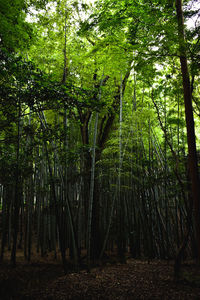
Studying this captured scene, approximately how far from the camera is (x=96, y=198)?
550 cm

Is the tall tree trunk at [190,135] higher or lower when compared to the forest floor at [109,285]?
higher

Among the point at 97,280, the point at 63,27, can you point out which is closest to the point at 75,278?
A: the point at 97,280

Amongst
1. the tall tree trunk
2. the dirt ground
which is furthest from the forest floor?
the tall tree trunk

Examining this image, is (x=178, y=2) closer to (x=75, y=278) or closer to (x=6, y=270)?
(x=75, y=278)

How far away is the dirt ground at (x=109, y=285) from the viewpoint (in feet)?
9.29

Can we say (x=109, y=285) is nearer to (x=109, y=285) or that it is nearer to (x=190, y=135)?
(x=109, y=285)

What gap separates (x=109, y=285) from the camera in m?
3.14

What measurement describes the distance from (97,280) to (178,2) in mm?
4266

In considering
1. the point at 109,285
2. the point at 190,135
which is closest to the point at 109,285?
the point at 109,285

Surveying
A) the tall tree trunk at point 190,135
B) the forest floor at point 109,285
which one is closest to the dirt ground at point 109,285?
the forest floor at point 109,285

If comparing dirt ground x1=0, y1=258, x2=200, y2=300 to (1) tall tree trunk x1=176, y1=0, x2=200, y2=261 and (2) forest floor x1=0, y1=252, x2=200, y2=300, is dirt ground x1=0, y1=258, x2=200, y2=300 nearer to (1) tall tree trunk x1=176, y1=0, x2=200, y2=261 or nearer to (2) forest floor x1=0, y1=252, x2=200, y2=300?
(2) forest floor x1=0, y1=252, x2=200, y2=300

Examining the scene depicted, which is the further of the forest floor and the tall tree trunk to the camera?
the forest floor

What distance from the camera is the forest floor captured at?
2.83 metres

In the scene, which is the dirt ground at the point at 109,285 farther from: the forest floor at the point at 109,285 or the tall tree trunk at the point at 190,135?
the tall tree trunk at the point at 190,135
